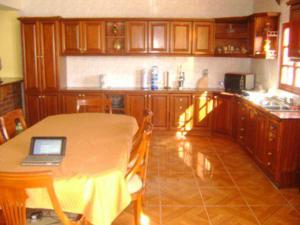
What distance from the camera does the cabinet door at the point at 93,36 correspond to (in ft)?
19.2

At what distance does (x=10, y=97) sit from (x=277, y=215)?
4.49m

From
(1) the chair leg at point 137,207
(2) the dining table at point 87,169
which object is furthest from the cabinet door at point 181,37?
(1) the chair leg at point 137,207

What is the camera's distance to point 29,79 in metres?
5.83

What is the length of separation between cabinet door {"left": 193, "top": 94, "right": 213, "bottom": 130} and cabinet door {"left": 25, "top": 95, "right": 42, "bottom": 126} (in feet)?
8.99

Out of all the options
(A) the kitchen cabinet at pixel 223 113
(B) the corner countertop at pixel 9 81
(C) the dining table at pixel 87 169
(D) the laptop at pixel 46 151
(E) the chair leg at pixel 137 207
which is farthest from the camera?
(A) the kitchen cabinet at pixel 223 113

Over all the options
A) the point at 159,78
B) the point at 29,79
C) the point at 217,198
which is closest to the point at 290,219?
the point at 217,198

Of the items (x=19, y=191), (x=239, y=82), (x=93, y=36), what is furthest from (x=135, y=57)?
(x=19, y=191)

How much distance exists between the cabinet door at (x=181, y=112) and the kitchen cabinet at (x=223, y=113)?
43 centimetres

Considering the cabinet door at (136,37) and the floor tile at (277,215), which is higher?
the cabinet door at (136,37)

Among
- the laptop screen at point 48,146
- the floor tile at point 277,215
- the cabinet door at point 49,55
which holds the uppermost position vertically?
the cabinet door at point 49,55

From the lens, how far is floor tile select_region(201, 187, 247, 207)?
132 inches

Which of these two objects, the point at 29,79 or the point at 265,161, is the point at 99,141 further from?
the point at 29,79

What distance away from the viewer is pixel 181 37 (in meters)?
5.88

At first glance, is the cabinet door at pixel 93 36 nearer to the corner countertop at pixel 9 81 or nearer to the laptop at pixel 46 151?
the corner countertop at pixel 9 81
